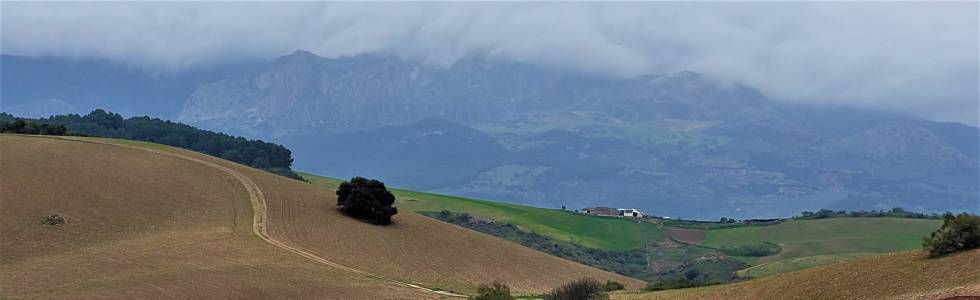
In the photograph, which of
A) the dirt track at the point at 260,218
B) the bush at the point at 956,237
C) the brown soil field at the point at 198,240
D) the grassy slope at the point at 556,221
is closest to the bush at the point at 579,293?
the dirt track at the point at 260,218

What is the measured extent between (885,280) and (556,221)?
136820 millimetres

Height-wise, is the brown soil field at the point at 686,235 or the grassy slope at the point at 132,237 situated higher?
the brown soil field at the point at 686,235

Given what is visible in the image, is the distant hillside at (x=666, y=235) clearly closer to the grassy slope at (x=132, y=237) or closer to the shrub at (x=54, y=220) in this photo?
the grassy slope at (x=132, y=237)

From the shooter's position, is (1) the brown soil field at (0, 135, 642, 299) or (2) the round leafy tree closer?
(1) the brown soil field at (0, 135, 642, 299)

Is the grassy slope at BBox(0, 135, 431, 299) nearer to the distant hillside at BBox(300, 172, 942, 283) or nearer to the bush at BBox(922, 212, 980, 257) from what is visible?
the bush at BBox(922, 212, 980, 257)

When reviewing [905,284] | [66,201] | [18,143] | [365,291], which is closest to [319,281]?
[365,291]

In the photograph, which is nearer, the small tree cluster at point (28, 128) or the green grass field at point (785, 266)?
the green grass field at point (785, 266)

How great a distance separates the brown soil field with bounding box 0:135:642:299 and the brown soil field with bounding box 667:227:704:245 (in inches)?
2403

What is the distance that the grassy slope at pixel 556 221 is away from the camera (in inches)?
6496

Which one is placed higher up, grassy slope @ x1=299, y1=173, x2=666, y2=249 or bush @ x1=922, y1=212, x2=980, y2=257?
grassy slope @ x1=299, y1=173, x2=666, y2=249

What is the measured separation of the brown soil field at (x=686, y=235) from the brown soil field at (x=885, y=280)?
119 m

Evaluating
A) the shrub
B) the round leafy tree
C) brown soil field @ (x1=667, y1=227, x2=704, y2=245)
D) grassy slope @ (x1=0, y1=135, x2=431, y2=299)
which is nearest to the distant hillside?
brown soil field @ (x1=667, y1=227, x2=704, y2=245)

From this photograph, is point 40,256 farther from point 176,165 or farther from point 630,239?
point 630,239

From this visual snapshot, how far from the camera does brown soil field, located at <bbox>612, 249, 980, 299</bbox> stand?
36375mm
